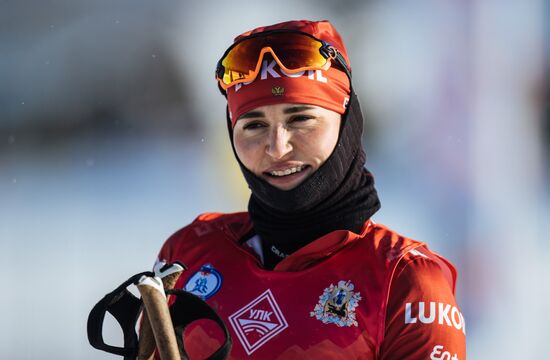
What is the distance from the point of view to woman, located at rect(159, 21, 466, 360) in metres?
2.15

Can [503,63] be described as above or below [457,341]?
above

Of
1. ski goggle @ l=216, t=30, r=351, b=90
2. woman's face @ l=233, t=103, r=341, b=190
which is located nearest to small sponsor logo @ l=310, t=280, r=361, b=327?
woman's face @ l=233, t=103, r=341, b=190

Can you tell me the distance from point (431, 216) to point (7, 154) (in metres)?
2.80

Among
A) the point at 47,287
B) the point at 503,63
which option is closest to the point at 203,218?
the point at 47,287

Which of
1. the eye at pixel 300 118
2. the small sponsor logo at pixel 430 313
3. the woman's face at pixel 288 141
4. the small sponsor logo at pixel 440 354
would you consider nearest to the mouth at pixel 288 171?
the woman's face at pixel 288 141

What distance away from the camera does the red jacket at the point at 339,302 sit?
2.12m

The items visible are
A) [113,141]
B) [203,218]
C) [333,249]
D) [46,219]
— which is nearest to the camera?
[333,249]

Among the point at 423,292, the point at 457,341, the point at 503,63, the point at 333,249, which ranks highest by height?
the point at 503,63

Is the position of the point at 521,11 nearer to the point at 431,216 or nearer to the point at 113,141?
the point at 431,216

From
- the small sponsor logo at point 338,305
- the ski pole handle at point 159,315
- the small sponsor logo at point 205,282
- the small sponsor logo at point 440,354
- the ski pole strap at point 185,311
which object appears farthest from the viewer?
the small sponsor logo at point 205,282

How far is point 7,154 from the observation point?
5.52 m

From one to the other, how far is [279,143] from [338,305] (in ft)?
1.53

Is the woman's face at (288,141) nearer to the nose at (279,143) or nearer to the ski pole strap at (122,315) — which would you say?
the nose at (279,143)

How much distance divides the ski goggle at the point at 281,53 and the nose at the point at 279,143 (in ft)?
0.59
